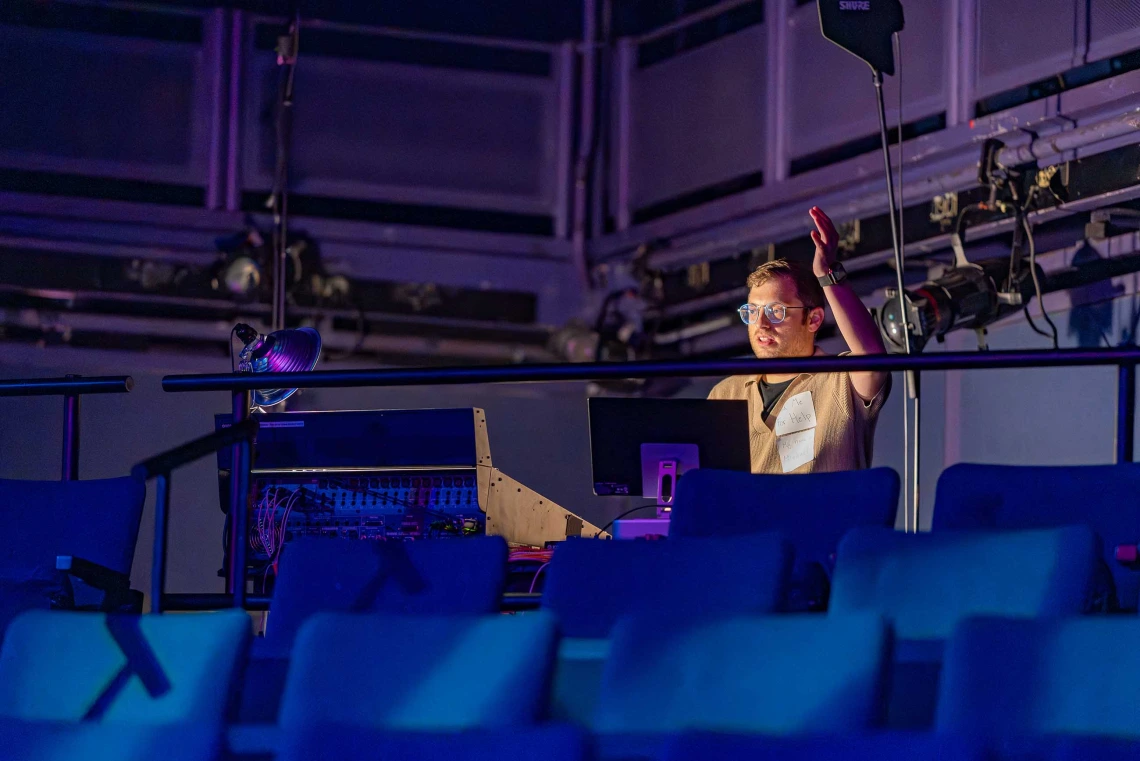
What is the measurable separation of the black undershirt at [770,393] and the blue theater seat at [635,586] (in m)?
1.35

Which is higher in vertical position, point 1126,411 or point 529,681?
point 1126,411

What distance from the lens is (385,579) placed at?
8.87ft

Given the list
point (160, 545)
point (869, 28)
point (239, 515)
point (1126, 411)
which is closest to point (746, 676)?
point (160, 545)

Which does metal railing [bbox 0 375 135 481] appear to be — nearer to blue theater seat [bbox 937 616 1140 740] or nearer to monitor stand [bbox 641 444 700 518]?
monitor stand [bbox 641 444 700 518]

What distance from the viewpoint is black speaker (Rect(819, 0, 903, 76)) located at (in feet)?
15.2

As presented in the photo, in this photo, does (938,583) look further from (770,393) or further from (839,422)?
(770,393)

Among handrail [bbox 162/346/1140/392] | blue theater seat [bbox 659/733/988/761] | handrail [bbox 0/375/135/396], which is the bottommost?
blue theater seat [bbox 659/733/988/761]

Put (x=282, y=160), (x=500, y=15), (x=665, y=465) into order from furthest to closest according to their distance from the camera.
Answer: (x=500, y=15)
(x=282, y=160)
(x=665, y=465)

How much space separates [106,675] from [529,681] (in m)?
0.71

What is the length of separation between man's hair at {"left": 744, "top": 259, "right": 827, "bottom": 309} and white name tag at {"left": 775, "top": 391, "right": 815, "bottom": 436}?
0.24m

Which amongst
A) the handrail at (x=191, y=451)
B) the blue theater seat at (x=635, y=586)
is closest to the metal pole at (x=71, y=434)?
the handrail at (x=191, y=451)

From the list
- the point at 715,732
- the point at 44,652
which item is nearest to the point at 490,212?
the point at 44,652

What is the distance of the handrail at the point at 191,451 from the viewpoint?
2.58 metres

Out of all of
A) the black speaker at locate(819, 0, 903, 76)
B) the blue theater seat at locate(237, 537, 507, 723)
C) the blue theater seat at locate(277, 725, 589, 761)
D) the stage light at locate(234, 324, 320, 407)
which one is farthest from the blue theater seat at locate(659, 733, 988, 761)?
the black speaker at locate(819, 0, 903, 76)
